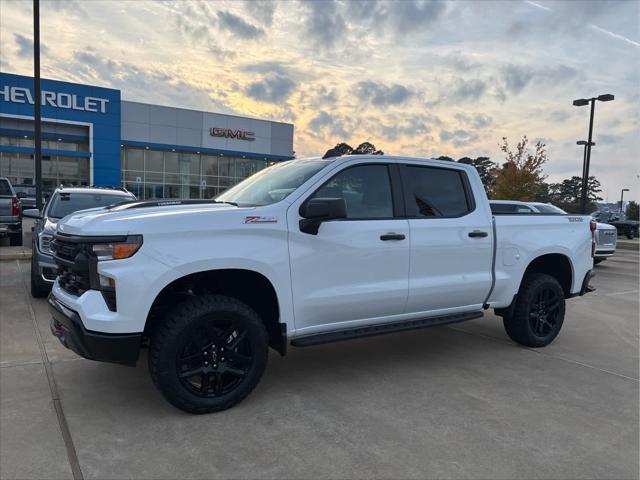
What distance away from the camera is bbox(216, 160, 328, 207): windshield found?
13.3 feet

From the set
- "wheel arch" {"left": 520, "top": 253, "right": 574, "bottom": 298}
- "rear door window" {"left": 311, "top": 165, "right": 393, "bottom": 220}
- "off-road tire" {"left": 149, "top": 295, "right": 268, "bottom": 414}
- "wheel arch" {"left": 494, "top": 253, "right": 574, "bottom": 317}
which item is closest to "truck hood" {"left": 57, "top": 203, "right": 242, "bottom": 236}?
"off-road tire" {"left": 149, "top": 295, "right": 268, "bottom": 414}

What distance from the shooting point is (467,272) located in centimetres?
474

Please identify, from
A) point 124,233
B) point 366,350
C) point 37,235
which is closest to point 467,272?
point 366,350

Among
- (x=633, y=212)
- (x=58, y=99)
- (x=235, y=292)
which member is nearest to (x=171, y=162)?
(x=58, y=99)

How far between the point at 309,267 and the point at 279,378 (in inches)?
44.9

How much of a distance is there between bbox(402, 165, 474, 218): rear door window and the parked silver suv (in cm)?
415

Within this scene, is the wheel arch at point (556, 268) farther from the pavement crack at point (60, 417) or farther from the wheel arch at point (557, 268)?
the pavement crack at point (60, 417)

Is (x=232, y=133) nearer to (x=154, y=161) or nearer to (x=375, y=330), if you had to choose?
(x=154, y=161)

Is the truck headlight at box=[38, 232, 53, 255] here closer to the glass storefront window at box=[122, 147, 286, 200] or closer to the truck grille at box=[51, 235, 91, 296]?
the truck grille at box=[51, 235, 91, 296]

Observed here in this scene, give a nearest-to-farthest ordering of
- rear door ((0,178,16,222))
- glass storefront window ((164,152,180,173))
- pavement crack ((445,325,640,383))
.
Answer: pavement crack ((445,325,640,383)) < rear door ((0,178,16,222)) < glass storefront window ((164,152,180,173))

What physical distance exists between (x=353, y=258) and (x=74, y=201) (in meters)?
5.90

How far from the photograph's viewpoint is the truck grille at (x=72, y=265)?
3.31 m

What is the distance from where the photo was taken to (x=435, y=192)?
472cm

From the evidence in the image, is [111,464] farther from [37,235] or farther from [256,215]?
[37,235]
